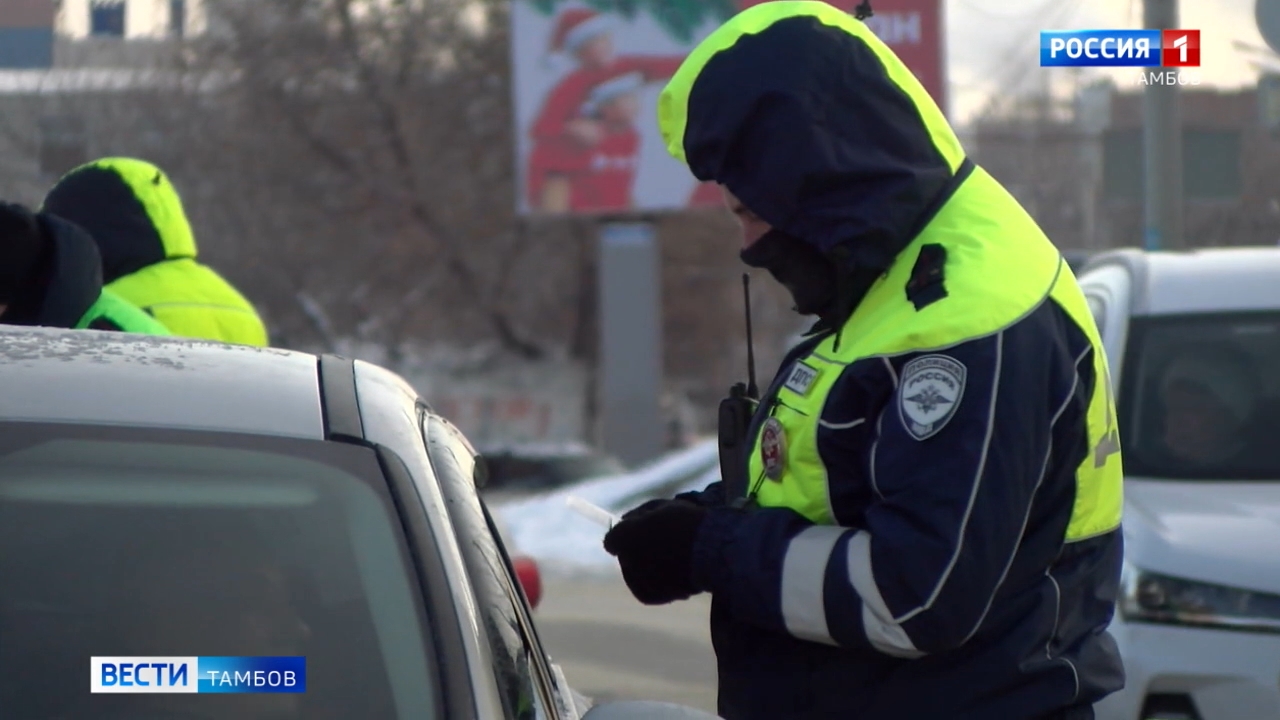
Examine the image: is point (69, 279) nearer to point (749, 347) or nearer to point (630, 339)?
point (749, 347)

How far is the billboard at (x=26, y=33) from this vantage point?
9.49m

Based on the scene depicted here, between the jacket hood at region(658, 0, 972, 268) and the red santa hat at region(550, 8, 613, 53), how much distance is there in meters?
15.8

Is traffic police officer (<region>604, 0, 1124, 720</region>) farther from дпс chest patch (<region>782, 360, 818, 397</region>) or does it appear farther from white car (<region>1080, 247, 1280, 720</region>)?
white car (<region>1080, 247, 1280, 720</region>)

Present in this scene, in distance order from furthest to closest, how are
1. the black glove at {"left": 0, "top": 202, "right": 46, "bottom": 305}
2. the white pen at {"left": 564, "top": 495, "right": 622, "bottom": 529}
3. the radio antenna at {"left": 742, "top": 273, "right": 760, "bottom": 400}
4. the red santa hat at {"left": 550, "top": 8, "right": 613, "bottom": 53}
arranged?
the red santa hat at {"left": 550, "top": 8, "right": 613, "bottom": 53}
the black glove at {"left": 0, "top": 202, "right": 46, "bottom": 305}
the white pen at {"left": 564, "top": 495, "right": 622, "bottom": 529}
the radio antenna at {"left": 742, "top": 273, "right": 760, "bottom": 400}

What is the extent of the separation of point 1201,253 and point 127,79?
56.7 feet

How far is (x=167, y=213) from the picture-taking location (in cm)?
473

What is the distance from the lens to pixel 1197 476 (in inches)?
182

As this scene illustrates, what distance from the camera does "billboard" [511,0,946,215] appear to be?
1794 centimetres

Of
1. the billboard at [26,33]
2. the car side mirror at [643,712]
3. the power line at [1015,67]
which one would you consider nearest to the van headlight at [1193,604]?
the car side mirror at [643,712]

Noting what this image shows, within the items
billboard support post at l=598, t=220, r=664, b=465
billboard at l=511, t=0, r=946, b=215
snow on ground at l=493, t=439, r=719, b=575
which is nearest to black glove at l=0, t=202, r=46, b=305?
snow on ground at l=493, t=439, r=719, b=575

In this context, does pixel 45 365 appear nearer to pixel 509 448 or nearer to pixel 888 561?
pixel 888 561

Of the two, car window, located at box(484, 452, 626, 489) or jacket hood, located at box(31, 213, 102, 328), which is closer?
jacket hood, located at box(31, 213, 102, 328)

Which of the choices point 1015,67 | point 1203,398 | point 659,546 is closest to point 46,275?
point 659,546

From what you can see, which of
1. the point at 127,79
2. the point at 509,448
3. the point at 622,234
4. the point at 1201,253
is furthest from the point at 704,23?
the point at 1201,253
